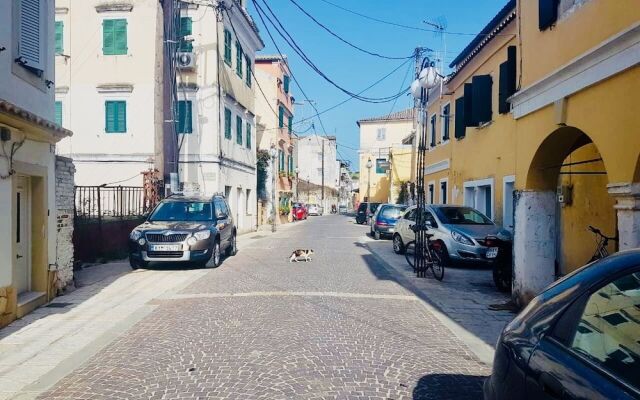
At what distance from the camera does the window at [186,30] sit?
67.0 feet

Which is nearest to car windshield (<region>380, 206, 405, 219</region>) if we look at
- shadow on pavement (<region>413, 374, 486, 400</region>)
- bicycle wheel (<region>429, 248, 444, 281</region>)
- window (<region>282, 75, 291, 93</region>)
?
bicycle wheel (<region>429, 248, 444, 281</region>)

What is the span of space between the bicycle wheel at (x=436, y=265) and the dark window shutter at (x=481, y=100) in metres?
5.54

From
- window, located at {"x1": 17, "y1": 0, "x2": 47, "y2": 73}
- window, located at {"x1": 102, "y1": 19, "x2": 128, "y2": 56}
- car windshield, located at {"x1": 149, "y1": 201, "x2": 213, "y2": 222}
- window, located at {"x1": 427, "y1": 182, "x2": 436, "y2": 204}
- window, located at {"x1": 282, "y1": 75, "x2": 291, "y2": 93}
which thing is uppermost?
window, located at {"x1": 282, "y1": 75, "x2": 291, "y2": 93}

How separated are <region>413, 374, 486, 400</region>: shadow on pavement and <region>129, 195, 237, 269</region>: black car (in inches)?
317

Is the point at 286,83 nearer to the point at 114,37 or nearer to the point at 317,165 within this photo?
the point at 114,37

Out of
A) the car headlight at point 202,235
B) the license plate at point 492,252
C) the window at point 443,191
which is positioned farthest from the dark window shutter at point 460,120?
the car headlight at point 202,235

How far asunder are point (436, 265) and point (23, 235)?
304 inches

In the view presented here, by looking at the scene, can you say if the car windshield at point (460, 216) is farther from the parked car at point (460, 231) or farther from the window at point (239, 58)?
the window at point (239, 58)

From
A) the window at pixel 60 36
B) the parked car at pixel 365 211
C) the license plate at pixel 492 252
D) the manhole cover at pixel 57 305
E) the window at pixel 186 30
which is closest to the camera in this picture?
the manhole cover at pixel 57 305

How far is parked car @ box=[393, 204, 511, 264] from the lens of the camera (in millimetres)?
12000

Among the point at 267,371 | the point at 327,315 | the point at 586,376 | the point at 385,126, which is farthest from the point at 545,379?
the point at 385,126

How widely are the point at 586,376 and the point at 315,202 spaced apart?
233 ft

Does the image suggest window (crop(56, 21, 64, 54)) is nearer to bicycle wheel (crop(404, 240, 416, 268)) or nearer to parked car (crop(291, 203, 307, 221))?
bicycle wheel (crop(404, 240, 416, 268))

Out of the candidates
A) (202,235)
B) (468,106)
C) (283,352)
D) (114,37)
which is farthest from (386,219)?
(283,352)
